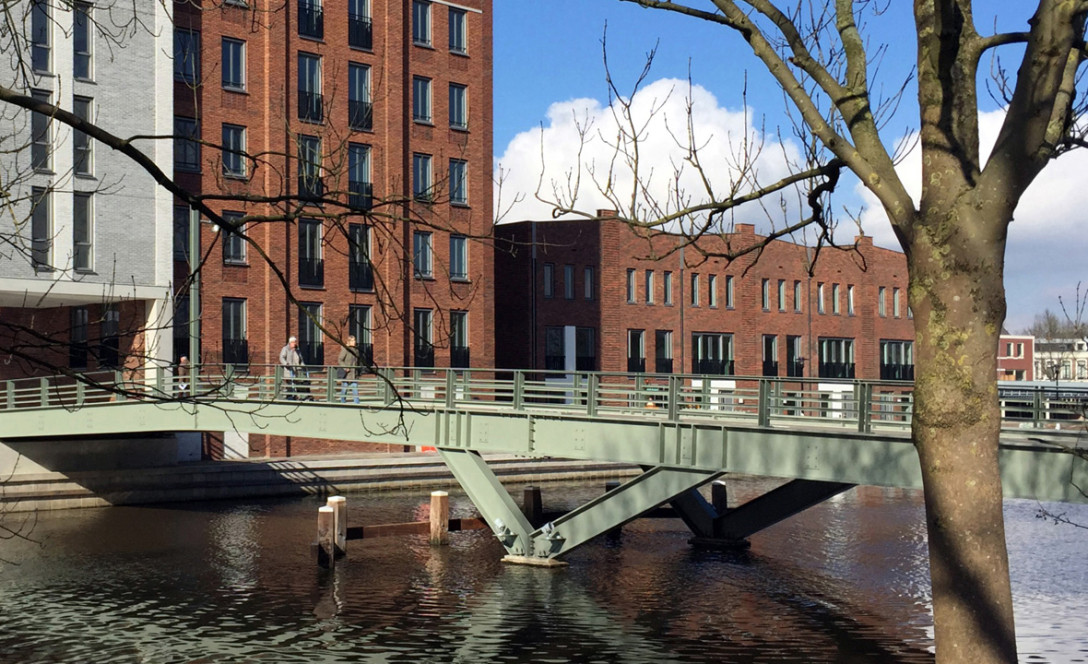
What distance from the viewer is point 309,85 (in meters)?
46.6

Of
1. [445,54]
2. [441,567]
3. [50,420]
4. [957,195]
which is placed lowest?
[441,567]

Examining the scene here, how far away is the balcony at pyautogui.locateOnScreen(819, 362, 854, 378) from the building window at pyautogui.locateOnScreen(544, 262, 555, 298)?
70.3ft

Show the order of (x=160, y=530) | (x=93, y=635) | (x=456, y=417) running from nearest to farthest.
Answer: (x=93, y=635) < (x=456, y=417) < (x=160, y=530)

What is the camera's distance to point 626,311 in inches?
2387

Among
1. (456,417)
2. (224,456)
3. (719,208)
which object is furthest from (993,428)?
(224,456)

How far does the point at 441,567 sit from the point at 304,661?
8327 millimetres

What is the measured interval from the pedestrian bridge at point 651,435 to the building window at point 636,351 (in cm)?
3016

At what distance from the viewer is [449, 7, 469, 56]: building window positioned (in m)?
51.5

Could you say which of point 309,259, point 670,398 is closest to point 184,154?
point 309,259

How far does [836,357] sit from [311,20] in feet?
128

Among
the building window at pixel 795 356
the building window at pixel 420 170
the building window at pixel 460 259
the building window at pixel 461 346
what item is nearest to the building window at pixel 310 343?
the building window at pixel 461 346

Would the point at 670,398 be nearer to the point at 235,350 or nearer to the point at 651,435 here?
the point at 651,435

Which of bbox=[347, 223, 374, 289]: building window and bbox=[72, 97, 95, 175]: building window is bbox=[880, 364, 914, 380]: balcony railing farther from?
bbox=[72, 97, 95, 175]: building window

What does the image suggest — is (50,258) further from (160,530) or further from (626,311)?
(626,311)
